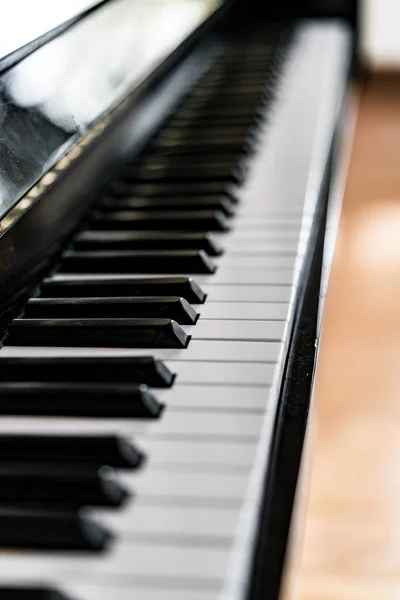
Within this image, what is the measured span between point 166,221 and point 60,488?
53cm

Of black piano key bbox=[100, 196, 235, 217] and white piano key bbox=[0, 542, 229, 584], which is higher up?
black piano key bbox=[100, 196, 235, 217]

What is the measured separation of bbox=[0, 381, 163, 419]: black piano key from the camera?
63 cm

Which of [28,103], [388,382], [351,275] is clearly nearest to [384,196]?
[351,275]

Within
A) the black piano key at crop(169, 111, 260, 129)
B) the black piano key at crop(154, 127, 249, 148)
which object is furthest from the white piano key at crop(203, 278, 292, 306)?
the black piano key at crop(169, 111, 260, 129)

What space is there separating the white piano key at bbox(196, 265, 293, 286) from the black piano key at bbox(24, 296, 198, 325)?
9 cm

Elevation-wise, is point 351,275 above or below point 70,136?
above

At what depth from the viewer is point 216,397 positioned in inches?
25.5

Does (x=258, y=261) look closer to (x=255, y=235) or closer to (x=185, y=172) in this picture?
(x=255, y=235)

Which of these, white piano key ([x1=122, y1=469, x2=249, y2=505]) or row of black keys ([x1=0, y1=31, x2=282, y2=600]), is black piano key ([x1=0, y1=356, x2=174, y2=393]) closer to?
row of black keys ([x1=0, y1=31, x2=282, y2=600])

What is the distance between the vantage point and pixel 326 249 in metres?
0.99

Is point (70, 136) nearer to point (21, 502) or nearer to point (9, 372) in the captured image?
point (9, 372)

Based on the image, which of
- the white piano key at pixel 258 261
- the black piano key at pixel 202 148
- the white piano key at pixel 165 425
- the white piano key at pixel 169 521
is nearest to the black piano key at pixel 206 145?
the black piano key at pixel 202 148

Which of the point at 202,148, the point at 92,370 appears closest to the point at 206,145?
the point at 202,148

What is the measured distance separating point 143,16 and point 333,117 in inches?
16.4
